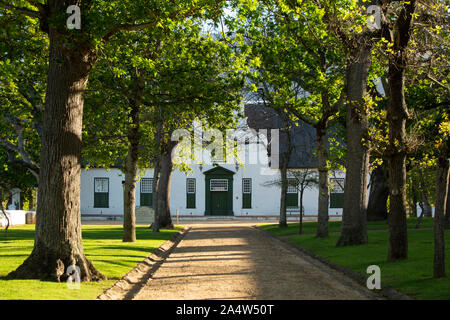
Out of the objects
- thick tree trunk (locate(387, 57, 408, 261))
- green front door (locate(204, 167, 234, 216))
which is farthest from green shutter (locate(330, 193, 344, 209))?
thick tree trunk (locate(387, 57, 408, 261))

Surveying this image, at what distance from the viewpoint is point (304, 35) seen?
842 inches

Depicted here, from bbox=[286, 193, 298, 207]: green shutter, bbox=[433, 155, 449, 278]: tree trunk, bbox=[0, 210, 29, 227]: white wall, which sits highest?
bbox=[433, 155, 449, 278]: tree trunk

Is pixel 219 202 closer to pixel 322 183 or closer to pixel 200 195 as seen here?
pixel 200 195

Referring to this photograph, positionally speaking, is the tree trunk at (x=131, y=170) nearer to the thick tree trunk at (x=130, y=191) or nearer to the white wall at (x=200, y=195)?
the thick tree trunk at (x=130, y=191)

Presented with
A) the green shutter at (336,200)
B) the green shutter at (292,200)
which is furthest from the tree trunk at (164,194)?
the green shutter at (336,200)

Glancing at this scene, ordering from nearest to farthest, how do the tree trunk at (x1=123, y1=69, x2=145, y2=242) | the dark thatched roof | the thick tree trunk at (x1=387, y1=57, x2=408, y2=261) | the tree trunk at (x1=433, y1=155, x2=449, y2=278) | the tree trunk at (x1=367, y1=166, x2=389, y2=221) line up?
the tree trunk at (x1=433, y1=155, x2=449, y2=278)
the thick tree trunk at (x1=387, y1=57, x2=408, y2=261)
the tree trunk at (x1=123, y1=69, x2=145, y2=242)
the tree trunk at (x1=367, y1=166, x2=389, y2=221)
the dark thatched roof

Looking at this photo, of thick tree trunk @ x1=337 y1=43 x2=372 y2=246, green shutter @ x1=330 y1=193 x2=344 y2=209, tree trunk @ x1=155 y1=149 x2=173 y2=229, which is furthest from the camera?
green shutter @ x1=330 y1=193 x2=344 y2=209

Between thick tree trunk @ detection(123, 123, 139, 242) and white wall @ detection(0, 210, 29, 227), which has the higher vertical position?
thick tree trunk @ detection(123, 123, 139, 242)

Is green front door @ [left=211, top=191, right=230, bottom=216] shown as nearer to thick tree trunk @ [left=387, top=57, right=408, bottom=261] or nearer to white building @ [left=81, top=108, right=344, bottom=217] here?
white building @ [left=81, top=108, right=344, bottom=217]

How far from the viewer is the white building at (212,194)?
55969 millimetres

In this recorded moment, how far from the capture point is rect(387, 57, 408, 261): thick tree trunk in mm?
14645

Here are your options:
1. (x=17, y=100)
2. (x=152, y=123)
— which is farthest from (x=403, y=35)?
(x=17, y=100)

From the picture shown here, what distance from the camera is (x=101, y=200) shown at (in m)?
56.7

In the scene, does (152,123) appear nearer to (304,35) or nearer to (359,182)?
(304,35)
